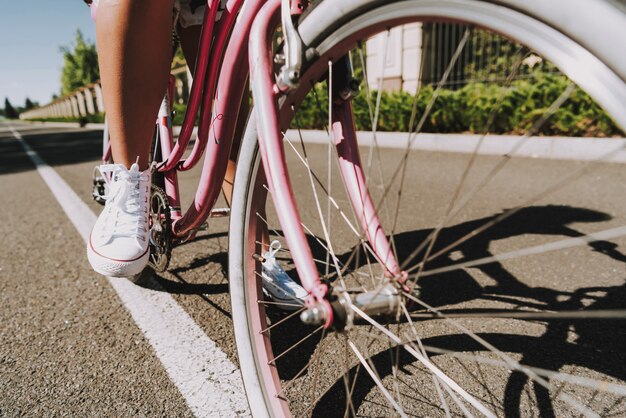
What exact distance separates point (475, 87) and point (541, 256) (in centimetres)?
537

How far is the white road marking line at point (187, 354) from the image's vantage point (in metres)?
1.29

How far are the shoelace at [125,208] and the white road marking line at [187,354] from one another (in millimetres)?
432

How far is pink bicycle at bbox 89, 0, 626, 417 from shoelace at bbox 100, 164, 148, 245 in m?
0.21

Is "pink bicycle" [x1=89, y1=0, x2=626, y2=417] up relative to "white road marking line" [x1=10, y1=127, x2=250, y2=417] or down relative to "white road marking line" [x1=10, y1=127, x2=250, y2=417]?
up

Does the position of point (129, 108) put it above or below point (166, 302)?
above

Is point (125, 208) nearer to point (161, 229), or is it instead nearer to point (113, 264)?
point (113, 264)

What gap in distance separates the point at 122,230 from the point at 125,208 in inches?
3.1

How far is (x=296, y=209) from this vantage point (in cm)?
103

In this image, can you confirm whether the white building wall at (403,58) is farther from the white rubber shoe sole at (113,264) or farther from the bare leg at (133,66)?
the white rubber shoe sole at (113,264)

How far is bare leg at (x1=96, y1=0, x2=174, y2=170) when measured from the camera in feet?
4.32

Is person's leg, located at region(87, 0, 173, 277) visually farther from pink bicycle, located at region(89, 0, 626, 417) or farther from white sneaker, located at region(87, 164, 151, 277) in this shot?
pink bicycle, located at region(89, 0, 626, 417)

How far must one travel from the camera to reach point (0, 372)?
1468 mm

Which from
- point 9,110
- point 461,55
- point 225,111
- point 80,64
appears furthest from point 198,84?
point 9,110

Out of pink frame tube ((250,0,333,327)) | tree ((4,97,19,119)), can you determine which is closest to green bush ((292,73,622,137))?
pink frame tube ((250,0,333,327))
